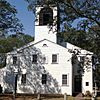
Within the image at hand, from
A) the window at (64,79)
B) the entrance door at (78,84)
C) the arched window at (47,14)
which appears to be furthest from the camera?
the entrance door at (78,84)

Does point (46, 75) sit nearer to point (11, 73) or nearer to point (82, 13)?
point (11, 73)

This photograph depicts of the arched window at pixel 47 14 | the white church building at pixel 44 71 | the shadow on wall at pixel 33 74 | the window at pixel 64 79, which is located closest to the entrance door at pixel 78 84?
the white church building at pixel 44 71

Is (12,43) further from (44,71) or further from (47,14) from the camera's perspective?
(47,14)

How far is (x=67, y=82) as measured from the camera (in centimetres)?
4756

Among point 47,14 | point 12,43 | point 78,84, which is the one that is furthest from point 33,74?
point 12,43

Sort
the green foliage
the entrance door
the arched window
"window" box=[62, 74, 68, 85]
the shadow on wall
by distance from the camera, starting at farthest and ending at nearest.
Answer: the green foliage → the entrance door → the shadow on wall → "window" box=[62, 74, 68, 85] → the arched window

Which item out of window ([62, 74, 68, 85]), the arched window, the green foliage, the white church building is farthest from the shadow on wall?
the green foliage

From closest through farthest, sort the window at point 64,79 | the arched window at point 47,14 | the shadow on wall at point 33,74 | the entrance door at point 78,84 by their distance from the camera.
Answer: the arched window at point 47,14
the window at point 64,79
the shadow on wall at point 33,74
the entrance door at point 78,84

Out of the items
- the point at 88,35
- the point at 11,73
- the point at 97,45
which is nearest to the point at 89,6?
the point at 88,35

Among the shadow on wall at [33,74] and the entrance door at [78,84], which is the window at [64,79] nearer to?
the shadow on wall at [33,74]

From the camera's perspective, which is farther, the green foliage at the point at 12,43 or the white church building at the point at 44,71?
the green foliage at the point at 12,43

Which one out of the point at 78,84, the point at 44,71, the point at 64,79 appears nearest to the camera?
the point at 64,79

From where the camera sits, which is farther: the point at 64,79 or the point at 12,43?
the point at 12,43

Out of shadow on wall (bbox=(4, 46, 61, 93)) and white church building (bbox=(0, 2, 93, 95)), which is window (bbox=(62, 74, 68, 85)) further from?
shadow on wall (bbox=(4, 46, 61, 93))
